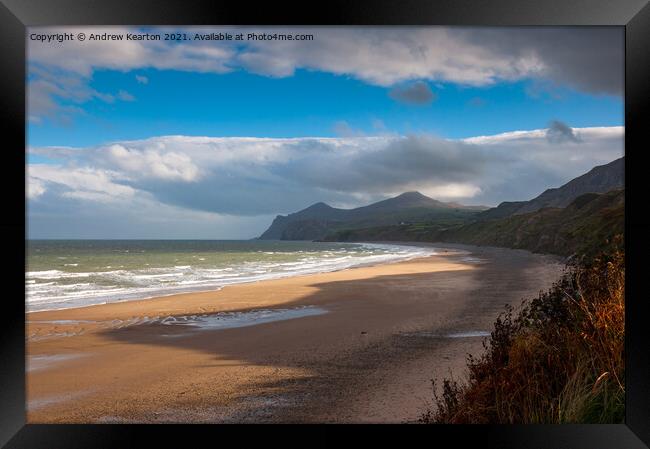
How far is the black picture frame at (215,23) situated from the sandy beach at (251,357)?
78 centimetres

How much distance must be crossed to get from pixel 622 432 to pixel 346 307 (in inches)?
314

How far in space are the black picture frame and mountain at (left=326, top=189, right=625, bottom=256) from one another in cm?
698

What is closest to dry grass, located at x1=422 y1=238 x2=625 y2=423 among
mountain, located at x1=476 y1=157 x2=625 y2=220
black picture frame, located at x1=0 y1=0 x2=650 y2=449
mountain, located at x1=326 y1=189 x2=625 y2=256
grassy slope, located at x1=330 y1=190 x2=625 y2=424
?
grassy slope, located at x1=330 y1=190 x2=625 y2=424

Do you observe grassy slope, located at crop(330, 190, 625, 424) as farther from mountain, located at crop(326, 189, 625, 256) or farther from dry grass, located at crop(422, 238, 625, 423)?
mountain, located at crop(326, 189, 625, 256)

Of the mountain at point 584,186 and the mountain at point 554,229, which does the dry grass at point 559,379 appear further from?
the mountain at point 584,186

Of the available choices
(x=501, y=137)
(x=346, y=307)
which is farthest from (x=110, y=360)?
(x=501, y=137)

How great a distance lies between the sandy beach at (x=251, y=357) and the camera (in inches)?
187

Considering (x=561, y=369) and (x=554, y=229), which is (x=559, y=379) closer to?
(x=561, y=369)

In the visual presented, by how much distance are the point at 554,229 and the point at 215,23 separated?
35.8 metres

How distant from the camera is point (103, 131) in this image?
15359 mm

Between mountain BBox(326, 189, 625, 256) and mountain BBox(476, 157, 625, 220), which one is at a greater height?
mountain BBox(476, 157, 625, 220)

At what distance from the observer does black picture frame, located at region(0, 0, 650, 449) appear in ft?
12.9

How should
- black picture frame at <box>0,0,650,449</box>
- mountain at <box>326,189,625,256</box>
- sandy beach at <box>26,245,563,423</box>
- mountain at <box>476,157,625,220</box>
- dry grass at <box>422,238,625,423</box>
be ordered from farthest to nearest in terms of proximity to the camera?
mountain at <box>476,157,625,220</box> < mountain at <box>326,189,625,256</box> < sandy beach at <box>26,245,563,423</box> < black picture frame at <box>0,0,650,449</box> < dry grass at <box>422,238,625,423</box>

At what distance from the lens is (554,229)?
34062mm
